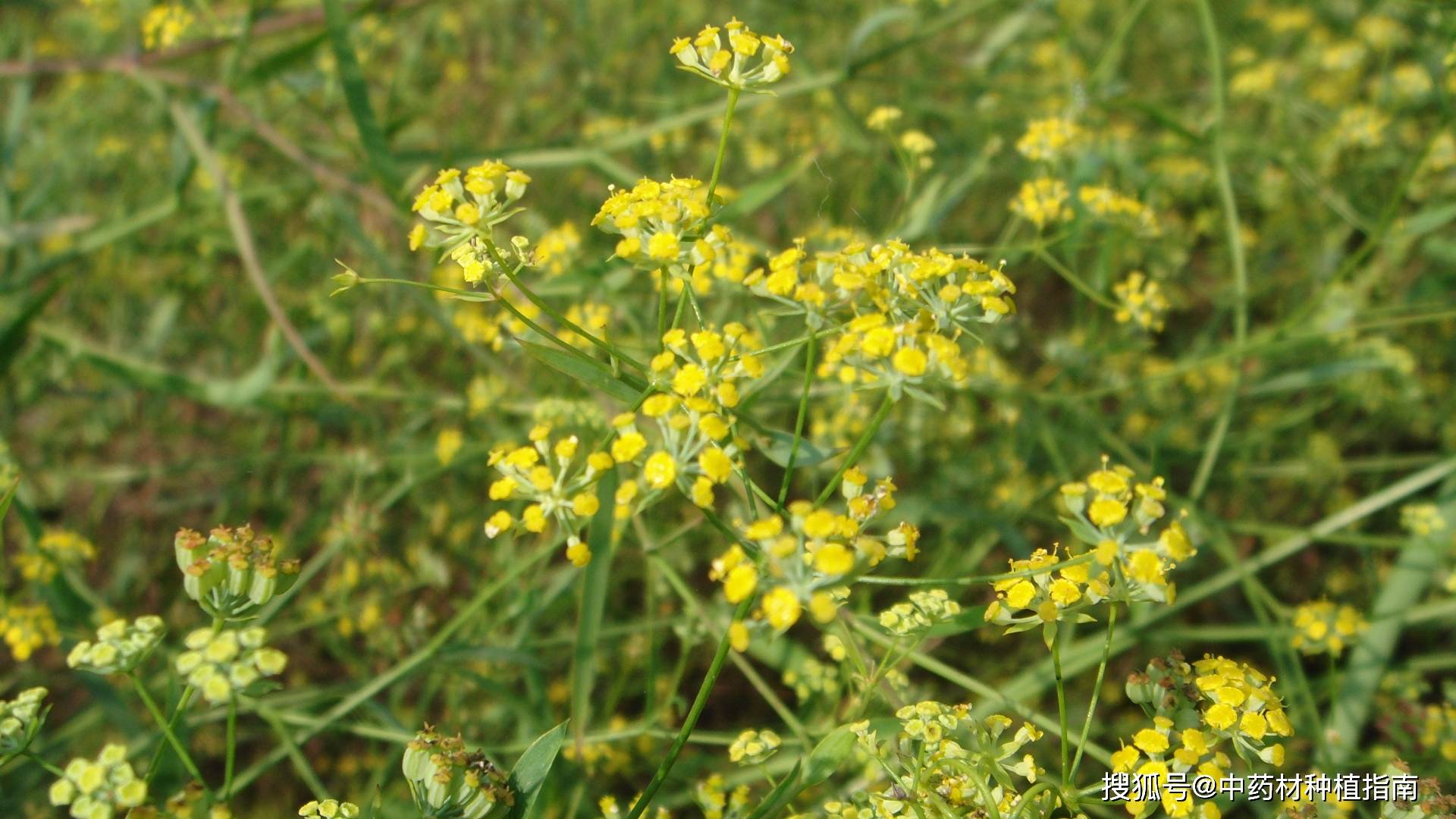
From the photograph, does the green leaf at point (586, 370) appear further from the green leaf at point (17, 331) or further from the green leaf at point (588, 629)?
the green leaf at point (17, 331)

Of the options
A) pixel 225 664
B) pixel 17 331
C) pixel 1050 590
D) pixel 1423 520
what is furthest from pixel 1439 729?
pixel 17 331

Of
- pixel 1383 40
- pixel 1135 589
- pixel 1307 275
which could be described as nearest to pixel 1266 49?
pixel 1383 40

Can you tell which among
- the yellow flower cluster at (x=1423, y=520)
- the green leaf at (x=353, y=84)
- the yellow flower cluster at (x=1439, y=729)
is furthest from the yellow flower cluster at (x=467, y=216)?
the yellow flower cluster at (x=1423, y=520)

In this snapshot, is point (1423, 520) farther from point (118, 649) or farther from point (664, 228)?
point (118, 649)

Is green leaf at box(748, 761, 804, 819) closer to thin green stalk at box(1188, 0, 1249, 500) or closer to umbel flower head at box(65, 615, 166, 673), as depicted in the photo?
umbel flower head at box(65, 615, 166, 673)

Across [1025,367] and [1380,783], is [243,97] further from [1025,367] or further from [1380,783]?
[1380,783]
